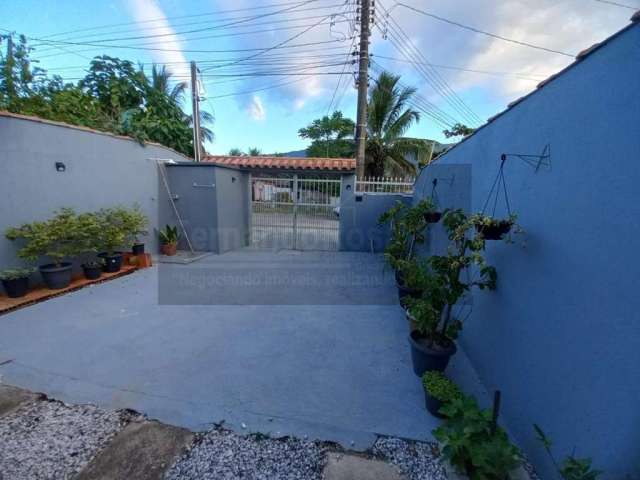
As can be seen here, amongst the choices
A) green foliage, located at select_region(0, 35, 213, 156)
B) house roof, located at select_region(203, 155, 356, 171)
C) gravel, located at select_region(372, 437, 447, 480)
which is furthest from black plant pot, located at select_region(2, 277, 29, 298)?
gravel, located at select_region(372, 437, 447, 480)

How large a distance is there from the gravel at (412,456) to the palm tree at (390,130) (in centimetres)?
966

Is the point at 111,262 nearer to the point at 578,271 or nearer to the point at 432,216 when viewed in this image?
the point at 432,216

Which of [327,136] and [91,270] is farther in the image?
[327,136]

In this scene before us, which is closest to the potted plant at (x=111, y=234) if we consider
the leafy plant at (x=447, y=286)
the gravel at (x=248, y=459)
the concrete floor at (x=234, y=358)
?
the concrete floor at (x=234, y=358)

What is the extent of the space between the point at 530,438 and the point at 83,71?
10654 millimetres

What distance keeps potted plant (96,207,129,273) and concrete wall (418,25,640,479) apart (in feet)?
18.4

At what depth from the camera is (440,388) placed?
1.94 metres

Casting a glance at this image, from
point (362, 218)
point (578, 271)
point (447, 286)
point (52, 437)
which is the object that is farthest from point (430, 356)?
point (362, 218)

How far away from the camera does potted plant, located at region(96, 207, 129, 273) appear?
4.75 meters

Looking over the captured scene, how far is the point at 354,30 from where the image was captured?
6617 millimetres

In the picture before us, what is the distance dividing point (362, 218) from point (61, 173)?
601 cm

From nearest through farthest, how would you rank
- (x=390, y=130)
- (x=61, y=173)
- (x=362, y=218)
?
1. (x=61, y=173)
2. (x=362, y=218)
3. (x=390, y=130)

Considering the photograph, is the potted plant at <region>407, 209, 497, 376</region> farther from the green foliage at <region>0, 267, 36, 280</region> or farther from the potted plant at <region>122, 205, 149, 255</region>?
the potted plant at <region>122, 205, 149, 255</region>

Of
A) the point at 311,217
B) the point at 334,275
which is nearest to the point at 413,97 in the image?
the point at 311,217
